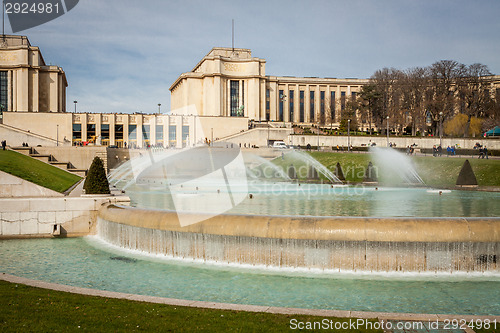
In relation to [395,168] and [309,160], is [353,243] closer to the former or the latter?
[395,168]

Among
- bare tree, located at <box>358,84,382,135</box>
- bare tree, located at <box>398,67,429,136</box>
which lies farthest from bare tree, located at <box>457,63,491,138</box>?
bare tree, located at <box>358,84,382,135</box>

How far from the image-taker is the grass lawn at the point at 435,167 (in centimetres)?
3834

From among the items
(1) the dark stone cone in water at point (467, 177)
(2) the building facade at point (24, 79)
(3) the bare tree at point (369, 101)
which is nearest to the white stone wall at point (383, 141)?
(3) the bare tree at point (369, 101)

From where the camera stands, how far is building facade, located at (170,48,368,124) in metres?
119

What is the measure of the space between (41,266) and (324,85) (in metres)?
128

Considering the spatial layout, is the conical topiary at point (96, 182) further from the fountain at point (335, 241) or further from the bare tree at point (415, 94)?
the bare tree at point (415, 94)

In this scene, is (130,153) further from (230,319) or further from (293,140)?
(230,319)

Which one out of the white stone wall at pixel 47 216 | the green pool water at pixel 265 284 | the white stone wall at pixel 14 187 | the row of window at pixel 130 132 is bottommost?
the green pool water at pixel 265 284

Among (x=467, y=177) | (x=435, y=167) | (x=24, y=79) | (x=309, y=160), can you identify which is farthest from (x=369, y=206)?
(x=24, y=79)

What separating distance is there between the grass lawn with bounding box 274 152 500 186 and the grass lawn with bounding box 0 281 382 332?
3336 centimetres

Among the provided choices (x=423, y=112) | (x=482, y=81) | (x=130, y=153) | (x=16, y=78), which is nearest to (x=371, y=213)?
(x=130, y=153)

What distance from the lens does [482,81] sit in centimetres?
8888

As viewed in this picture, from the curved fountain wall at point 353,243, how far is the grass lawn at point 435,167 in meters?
25.6

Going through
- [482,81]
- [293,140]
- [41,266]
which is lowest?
[41,266]
